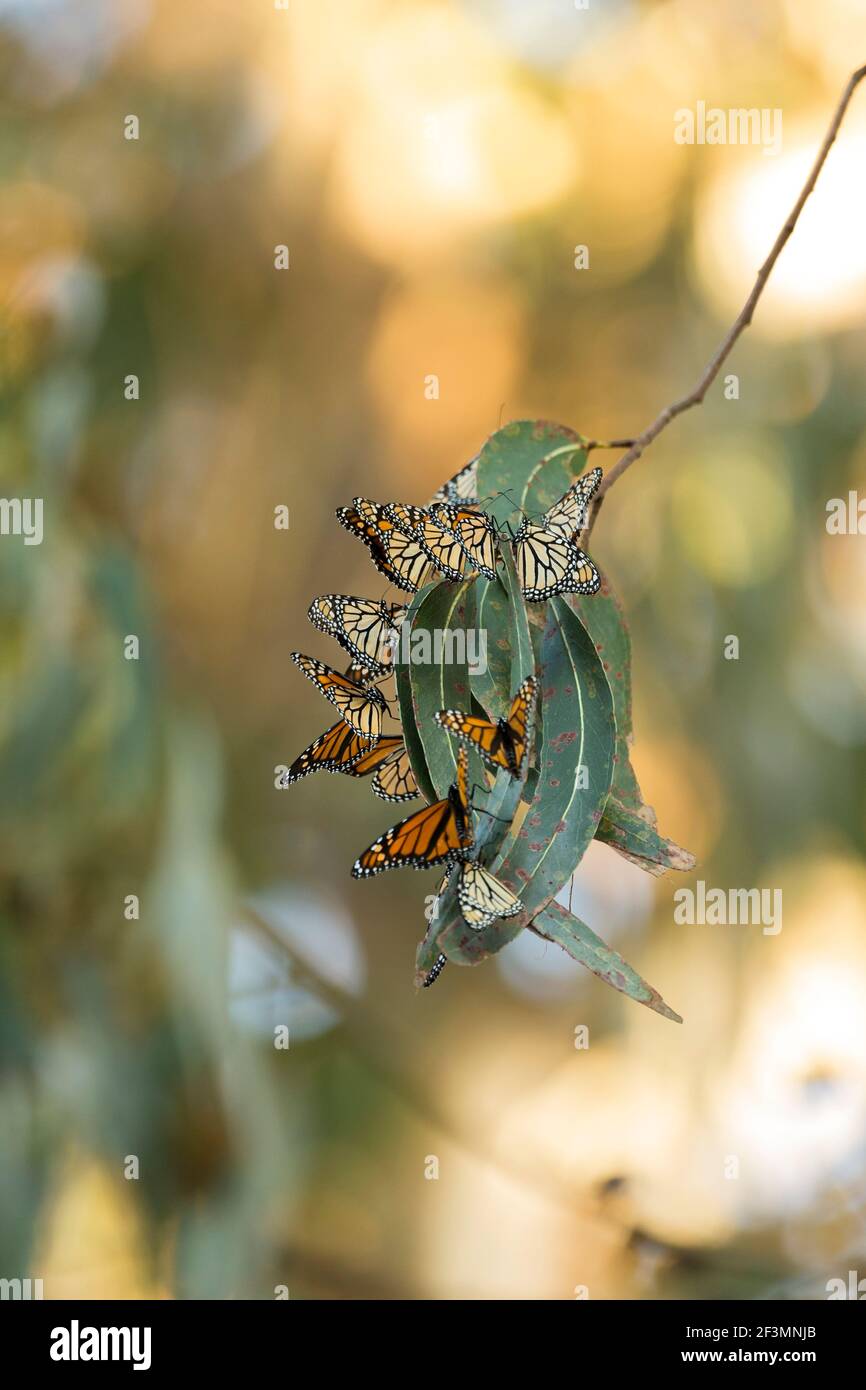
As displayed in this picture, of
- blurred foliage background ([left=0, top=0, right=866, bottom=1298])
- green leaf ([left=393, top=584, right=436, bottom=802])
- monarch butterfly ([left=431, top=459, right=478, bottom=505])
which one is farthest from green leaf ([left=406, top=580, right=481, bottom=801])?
blurred foliage background ([left=0, top=0, right=866, bottom=1298])

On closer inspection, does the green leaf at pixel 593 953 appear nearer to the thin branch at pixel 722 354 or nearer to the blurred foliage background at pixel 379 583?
the thin branch at pixel 722 354

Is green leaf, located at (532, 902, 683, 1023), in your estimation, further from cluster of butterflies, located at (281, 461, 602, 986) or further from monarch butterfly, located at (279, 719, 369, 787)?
monarch butterfly, located at (279, 719, 369, 787)

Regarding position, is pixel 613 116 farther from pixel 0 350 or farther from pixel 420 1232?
pixel 420 1232

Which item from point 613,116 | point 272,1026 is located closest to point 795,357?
point 613,116

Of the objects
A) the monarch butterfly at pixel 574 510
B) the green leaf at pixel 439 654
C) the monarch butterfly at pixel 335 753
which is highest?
the monarch butterfly at pixel 574 510

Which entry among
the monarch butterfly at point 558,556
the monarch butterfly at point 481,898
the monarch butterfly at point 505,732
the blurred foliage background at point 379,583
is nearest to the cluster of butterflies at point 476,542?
the monarch butterfly at point 558,556
